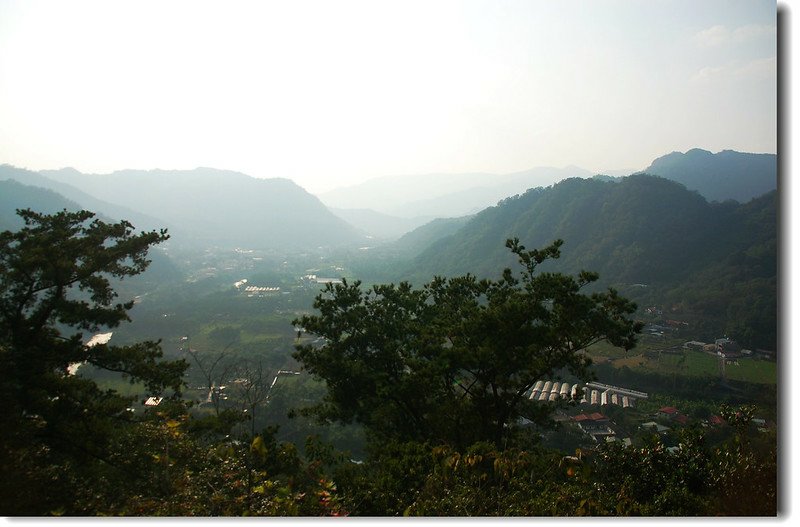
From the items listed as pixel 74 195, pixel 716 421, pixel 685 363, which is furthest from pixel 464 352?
pixel 74 195

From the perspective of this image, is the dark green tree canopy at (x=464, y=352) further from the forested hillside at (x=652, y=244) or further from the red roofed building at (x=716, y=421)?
the forested hillside at (x=652, y=244)

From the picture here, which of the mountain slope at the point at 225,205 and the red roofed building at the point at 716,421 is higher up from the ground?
the mountain slope at the point at 225,205

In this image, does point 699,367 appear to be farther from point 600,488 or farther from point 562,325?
point 600,488

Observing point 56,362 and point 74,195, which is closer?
point 56,362

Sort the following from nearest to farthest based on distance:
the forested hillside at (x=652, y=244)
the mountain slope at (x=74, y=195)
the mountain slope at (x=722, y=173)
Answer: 1. the forested hillside at (x=652, y=244)
2. the mountain slope at (x=722, y=173)
3. the mountain slope at (x=74, y=195)

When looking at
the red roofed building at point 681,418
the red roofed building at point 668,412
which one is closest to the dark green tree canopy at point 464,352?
the red roofed building at point 681,418

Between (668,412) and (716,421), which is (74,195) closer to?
(668,412)

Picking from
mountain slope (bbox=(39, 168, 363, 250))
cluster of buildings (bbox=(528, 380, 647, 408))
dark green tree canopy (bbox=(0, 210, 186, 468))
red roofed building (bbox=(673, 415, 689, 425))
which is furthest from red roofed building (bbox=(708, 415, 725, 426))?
mountain slope (bbox=(39, 168, 363, 250))
